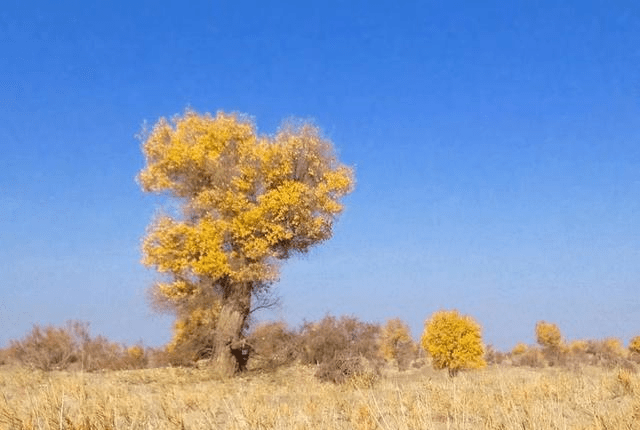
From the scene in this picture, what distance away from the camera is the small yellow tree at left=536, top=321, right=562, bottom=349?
1606 inches

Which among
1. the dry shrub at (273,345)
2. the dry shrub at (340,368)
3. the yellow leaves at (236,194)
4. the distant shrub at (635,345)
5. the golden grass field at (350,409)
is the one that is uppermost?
the yellow leaves at (236,194)

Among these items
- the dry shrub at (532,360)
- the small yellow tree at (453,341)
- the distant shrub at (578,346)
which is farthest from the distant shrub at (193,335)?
the distant shrub at (578,346)

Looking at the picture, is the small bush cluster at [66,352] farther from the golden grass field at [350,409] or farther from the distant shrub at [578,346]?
the distant shrub at [578,346]

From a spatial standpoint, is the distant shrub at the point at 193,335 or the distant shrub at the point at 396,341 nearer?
the distant shrub at the point at 193,335

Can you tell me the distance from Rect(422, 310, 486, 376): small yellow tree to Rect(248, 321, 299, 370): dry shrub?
29.0 feet

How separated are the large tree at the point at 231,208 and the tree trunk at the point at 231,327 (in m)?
0.03

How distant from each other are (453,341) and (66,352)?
1504 centimetres

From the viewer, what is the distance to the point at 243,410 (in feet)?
22.4

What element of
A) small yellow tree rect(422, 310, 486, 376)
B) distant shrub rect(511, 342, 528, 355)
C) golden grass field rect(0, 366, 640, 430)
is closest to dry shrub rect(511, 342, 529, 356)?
distant shrub rect(511, 342, 528, 355)

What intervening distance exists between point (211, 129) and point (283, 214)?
3.52 m

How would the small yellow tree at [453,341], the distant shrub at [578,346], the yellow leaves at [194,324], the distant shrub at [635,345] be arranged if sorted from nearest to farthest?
the yellow leaves at [194,324] → the small yellow tree at [453,341] → the distant shrub at [635,345] → the distant shrub at [578,346]

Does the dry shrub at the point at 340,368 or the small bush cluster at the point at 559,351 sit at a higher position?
the small bush cluster at the point at 559,351

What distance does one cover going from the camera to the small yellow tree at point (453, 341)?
25906mm

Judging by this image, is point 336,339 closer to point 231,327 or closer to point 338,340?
point 338,340
